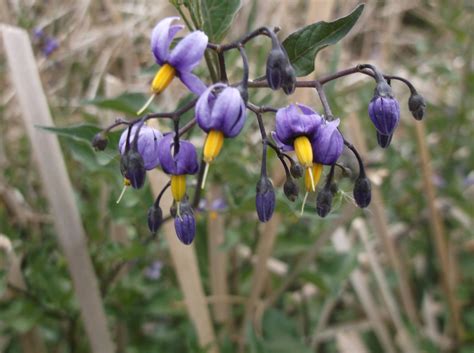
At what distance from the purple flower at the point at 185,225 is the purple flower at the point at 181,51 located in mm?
192

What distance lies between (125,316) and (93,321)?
0.68 ft

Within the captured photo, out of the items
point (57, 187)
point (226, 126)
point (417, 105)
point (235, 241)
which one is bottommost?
point (235, 241)

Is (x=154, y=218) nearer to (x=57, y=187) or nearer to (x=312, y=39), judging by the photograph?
(x=312, y=39)

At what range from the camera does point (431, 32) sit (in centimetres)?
448

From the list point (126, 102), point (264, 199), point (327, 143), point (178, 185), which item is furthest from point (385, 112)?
point (126, 102)

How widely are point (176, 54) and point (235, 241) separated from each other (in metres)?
0.75

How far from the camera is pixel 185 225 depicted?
0.93 meters

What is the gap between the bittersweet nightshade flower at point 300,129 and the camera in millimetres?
866

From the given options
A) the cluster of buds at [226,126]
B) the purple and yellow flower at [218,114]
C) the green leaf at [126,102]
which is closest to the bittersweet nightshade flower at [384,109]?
the cluster of buds at [226,126]

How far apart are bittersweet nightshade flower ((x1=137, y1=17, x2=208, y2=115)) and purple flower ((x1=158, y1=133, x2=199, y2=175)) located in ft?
0.22

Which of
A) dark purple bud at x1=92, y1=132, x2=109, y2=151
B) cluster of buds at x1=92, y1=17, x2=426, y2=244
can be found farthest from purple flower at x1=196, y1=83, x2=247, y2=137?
dark purple bud at x1=92, y1=132, x2=109, y2=151

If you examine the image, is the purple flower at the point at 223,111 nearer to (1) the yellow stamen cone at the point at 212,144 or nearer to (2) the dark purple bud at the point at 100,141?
(1) the yellow stamen cone at the point at 212,144

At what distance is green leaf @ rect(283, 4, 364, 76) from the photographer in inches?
35.4

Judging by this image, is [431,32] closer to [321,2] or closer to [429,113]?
[429,113]
